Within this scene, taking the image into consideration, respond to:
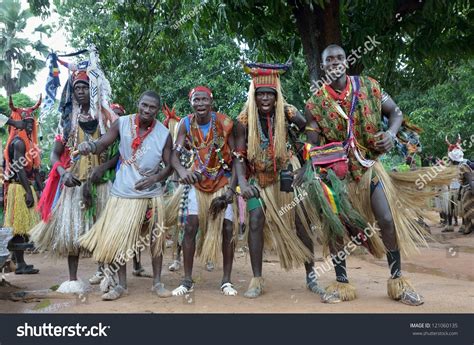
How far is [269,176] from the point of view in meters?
4.42

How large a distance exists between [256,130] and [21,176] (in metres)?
3.17

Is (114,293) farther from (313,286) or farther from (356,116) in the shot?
(356,116)

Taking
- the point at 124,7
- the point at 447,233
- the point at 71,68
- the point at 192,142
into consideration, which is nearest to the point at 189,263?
the point at 192,142

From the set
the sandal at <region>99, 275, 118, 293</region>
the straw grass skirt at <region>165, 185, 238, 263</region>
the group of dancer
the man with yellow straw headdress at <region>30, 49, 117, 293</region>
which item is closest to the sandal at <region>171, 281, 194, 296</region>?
the group of dancer

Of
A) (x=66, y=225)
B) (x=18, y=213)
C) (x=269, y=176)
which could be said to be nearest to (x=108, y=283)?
(x=66, y=225)

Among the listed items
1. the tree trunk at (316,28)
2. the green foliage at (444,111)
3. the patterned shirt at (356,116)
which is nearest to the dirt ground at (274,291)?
the patterned shirt at (356,116)

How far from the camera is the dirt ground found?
3697 mm

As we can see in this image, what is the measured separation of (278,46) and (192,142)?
359 centimetres

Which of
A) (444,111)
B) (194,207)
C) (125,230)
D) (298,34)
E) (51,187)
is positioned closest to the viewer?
(125,230)

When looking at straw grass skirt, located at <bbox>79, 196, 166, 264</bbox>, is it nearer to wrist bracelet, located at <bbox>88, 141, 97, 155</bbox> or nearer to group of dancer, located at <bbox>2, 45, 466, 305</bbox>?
group of dancer, located at <bbox>2, 45, 466, 305</bbox>

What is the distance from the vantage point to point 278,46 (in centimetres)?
749

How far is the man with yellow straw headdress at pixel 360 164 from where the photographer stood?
12.6 feet

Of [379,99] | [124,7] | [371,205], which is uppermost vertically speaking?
[124,7]
